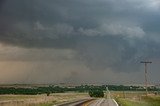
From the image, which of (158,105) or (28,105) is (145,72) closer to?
(158,105)

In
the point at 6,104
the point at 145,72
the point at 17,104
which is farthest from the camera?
the point at 145,72

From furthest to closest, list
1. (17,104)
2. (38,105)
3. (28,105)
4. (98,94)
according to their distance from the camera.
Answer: (98,94) → (38,105) → (28,105) → (17,104)

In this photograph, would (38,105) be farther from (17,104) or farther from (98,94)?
(98,94)

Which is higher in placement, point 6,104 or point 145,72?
point 145,72

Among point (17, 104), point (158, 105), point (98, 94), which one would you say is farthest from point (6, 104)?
point (98, 94)

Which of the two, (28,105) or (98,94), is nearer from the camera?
(28,105)

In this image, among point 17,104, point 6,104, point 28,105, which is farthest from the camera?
point 28,105

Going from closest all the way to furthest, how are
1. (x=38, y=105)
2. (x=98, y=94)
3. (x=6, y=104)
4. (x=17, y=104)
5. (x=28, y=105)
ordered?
1. (x=6, y=104)
2. (x=17, y=104)
3. (x=28, y=105)
4. (x=38, y=105)
5. (x=98, y=94)

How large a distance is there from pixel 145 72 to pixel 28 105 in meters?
54.5

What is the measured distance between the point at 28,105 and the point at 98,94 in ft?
399

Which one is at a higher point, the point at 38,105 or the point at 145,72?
the point at 145,72

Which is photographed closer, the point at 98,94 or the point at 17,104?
the point at 17,104

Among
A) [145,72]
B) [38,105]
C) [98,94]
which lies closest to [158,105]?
[38,105]

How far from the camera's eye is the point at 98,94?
189m
